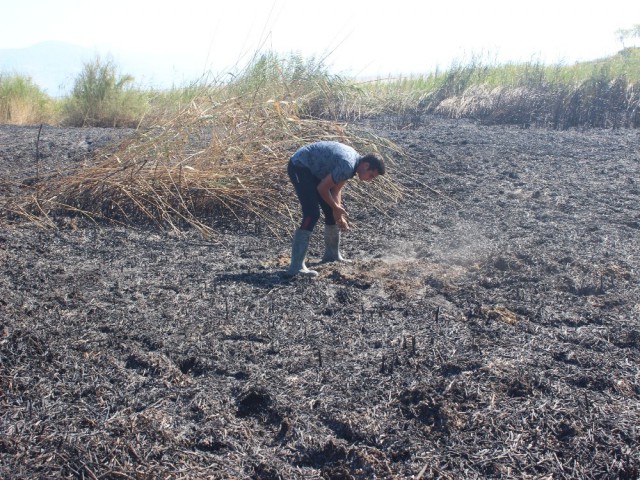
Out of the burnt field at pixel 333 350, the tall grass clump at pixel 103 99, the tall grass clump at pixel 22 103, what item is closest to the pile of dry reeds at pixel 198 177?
the burnt field at pixel 333 350

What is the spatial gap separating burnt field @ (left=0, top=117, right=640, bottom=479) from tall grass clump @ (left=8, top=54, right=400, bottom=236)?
0.36m

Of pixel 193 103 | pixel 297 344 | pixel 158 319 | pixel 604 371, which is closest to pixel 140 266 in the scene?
pixel 158 319

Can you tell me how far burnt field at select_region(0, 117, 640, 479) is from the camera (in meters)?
3.12

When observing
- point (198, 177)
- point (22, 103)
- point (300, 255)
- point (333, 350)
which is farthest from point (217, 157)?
point (22, 103)

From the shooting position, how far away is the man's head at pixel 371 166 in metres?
5.26

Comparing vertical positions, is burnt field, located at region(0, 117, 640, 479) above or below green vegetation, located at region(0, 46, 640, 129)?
below

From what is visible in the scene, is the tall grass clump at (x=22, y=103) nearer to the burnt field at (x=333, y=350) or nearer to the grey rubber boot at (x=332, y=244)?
the burnt field at (x=333, y=350)

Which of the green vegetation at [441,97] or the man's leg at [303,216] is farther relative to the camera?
the green vegetation at [441,97]

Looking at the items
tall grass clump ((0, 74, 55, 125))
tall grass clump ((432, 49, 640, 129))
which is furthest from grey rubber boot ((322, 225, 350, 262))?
tall grass clump ((0, 74, 55, 125))

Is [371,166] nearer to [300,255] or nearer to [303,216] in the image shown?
[303,216]

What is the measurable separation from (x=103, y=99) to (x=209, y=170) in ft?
25.3

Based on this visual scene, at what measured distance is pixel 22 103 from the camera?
49.7ft

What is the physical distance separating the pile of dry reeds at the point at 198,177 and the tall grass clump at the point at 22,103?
769cm

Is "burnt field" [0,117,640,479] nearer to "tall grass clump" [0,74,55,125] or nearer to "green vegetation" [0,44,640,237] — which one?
"green vegetation" [0,44,640,237]
